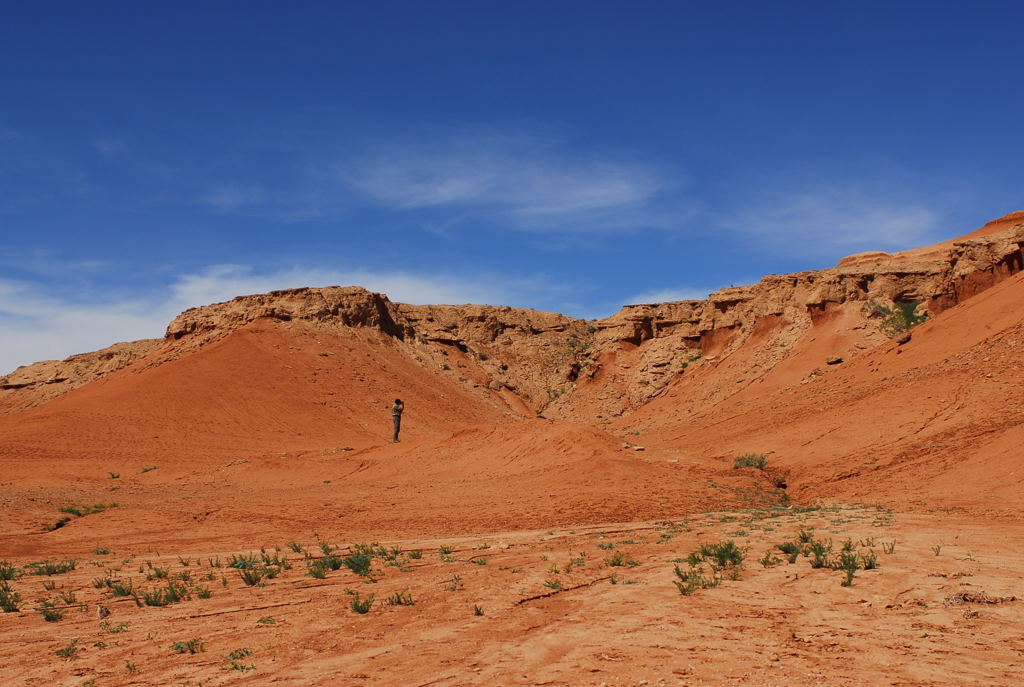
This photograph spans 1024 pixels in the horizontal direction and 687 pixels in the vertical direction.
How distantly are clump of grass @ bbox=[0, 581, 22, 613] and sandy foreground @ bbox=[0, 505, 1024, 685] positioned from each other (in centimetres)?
15

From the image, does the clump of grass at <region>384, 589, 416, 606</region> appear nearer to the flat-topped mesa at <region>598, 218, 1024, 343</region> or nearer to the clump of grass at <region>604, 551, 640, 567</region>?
the clump of grass at <region>604, 551, 640, 567</region>

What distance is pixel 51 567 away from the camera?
10734mm

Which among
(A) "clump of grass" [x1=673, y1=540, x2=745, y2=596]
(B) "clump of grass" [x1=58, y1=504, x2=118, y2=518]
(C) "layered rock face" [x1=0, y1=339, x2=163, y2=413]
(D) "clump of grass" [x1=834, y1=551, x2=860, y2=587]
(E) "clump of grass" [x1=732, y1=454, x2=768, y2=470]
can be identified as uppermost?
(C) "layered rock face" [x1=0, y1=339, x2=163, y2=413]

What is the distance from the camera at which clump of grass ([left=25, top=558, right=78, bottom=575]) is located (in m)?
10.6

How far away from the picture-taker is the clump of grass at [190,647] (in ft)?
19.7

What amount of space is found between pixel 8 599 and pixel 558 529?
8.31 meters

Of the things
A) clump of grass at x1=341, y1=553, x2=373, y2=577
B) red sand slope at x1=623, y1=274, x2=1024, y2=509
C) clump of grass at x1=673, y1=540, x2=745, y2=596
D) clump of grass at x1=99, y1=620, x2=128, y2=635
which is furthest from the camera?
red sand slope at x1=623, y1=274, x2=1024, y2=509

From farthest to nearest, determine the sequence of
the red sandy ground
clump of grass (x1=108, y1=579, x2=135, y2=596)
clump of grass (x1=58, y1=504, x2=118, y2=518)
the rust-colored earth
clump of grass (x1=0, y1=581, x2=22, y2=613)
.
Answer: clump of grass (x1=58, y1=504, x2=118, y2=518)
clump of grass (x1=108, y1=579, x2=135, y2=596)
clump of grass (x1=0, y1=581, x2=22, y2=613)
the rust-colored earth
the red sandy ground

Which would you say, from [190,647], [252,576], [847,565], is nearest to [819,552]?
[847,565]

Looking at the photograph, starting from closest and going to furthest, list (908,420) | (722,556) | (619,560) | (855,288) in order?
(722,556)
(619,560)
(908,420)
(855,288)

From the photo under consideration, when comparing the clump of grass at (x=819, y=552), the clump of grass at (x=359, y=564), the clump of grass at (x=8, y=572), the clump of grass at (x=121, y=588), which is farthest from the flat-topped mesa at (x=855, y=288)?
the clump of grass at (x=8, y=572)

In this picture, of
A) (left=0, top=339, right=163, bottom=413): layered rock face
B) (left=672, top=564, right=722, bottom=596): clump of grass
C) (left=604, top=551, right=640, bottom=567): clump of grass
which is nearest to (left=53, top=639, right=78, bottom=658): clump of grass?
(left=672, top=564, right=722, bottom=596): clump of grass

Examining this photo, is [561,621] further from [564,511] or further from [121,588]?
[564,511]

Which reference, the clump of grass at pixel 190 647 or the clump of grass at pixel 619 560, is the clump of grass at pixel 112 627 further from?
the clump of grass at pixel 619 560
